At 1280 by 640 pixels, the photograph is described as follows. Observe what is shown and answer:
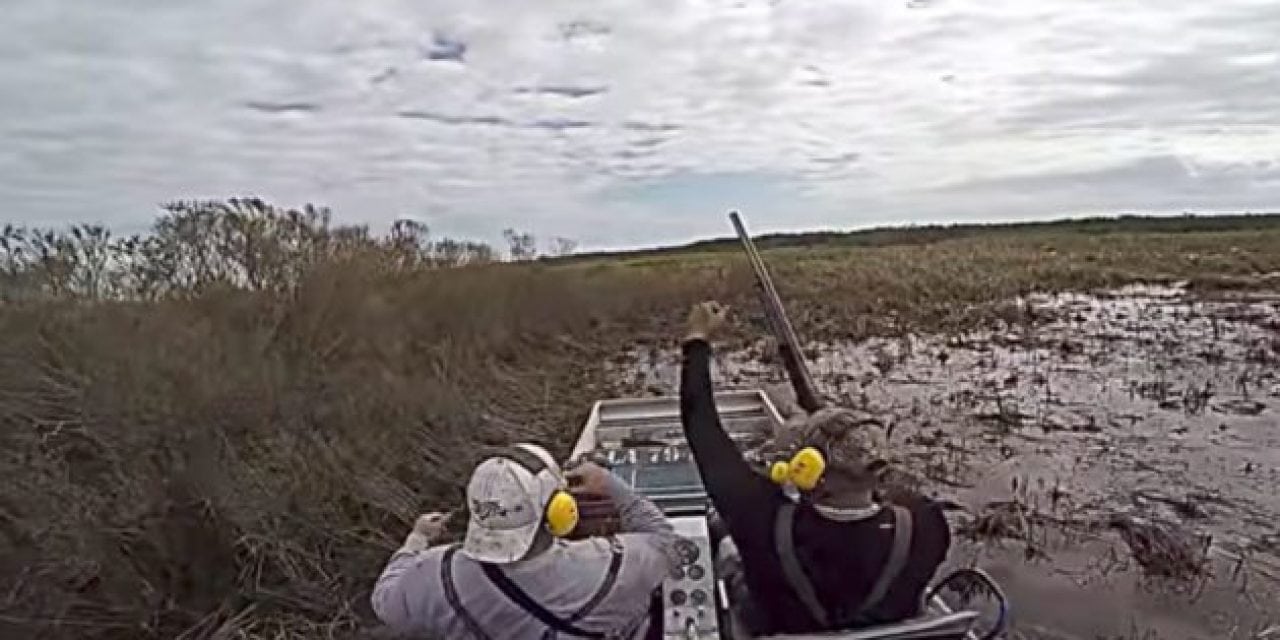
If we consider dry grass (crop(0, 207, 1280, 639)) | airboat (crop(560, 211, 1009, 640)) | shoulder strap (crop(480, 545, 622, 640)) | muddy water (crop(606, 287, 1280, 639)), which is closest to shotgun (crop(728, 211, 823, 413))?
airboat (crop(560, 211, 1009, 640))

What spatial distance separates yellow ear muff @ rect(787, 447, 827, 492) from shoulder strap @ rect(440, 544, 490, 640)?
0.97 meters

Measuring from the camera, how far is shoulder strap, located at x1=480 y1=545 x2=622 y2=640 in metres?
3.02

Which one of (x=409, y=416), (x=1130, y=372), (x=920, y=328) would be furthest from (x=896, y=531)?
(x=920, y=328)

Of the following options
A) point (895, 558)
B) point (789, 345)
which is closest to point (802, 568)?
point (895, 558)

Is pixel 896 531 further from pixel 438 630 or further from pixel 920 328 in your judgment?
pixel 920 328

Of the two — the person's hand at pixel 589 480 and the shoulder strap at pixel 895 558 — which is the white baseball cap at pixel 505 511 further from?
the shoulder strap at pixel 895 558

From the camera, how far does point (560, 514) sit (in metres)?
2.96

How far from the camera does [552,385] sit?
11.2 m

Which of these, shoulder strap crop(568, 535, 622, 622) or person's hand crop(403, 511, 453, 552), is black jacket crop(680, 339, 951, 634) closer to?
shoulder strap crop(568, 535, 622, 622)

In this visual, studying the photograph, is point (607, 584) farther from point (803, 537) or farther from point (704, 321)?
point (704, 321)

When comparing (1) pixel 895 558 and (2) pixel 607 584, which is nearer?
(2) pixel 607 584

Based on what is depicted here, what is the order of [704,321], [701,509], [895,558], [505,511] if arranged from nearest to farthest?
[505,511], [895,558], [704,321], [701,509]

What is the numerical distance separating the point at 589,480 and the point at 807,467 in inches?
26.7

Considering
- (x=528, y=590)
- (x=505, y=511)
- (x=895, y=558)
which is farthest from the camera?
(x=895, y=558)
